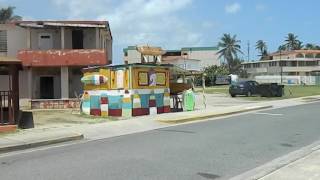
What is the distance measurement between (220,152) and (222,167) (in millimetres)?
2072

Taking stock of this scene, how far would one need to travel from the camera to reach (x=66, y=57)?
40469 millimetres

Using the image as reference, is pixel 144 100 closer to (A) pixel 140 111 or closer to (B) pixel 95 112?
(A) pixel 140 111

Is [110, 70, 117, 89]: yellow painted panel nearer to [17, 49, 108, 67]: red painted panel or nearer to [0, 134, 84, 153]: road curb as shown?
[0, 134, 84, 153]: road curb

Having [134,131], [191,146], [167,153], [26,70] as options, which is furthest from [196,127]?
[26,70]

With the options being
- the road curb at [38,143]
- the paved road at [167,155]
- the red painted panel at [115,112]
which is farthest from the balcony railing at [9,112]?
the red painted panel at [115,112]

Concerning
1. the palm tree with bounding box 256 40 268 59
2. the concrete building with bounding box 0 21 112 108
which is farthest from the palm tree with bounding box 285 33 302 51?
the concrete building with bounding box 0 21 112 108

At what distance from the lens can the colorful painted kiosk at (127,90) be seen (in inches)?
1008

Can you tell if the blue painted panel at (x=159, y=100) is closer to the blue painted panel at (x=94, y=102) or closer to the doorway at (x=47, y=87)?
the blue painted panel at (x=94, y=102)

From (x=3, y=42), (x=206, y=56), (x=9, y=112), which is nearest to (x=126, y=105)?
(x=9, y=112)

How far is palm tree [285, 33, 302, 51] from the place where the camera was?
168 m

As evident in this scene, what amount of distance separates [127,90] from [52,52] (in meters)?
16.5

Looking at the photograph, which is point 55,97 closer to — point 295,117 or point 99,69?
point 99,69

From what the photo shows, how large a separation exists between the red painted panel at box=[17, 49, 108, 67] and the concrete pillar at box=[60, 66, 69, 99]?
3.43ft

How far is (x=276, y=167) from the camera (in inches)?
436
